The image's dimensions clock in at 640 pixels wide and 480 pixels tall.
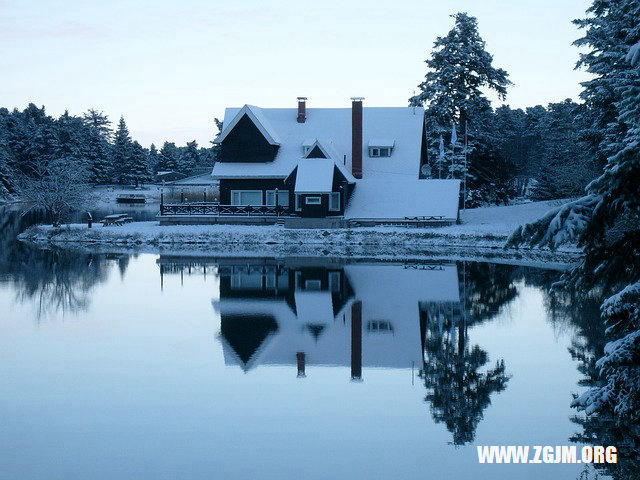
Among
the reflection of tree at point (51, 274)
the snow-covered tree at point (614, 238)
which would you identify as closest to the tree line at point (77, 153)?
the reflection of tree at point (51, 274)


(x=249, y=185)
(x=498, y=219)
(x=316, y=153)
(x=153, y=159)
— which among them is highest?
(x=153, y=159)

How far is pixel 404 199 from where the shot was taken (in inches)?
2072

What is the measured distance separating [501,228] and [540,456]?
36700mm

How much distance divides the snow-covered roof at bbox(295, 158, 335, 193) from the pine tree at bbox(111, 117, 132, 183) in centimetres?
8123

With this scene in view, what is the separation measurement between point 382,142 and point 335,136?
3434mm

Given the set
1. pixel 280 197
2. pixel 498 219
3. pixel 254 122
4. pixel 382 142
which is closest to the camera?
pixel 498 219

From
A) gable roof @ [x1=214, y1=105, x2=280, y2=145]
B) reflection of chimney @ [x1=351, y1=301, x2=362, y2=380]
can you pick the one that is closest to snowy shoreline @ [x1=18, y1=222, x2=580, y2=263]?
gable roof @ [x1=214, y1=105, x2=280, y2=145]

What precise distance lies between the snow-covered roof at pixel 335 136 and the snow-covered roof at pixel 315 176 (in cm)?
171

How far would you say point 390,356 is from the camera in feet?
63.4

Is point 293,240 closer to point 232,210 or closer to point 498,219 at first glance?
point 232,210

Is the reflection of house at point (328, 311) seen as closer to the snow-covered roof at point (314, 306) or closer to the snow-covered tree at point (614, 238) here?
the snow-covered roof at point (314, 306)

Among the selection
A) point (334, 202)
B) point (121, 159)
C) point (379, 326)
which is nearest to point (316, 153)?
point (334, 202)

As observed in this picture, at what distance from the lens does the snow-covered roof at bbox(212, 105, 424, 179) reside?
5575 cm

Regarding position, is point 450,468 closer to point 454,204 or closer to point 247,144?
point 454,204
